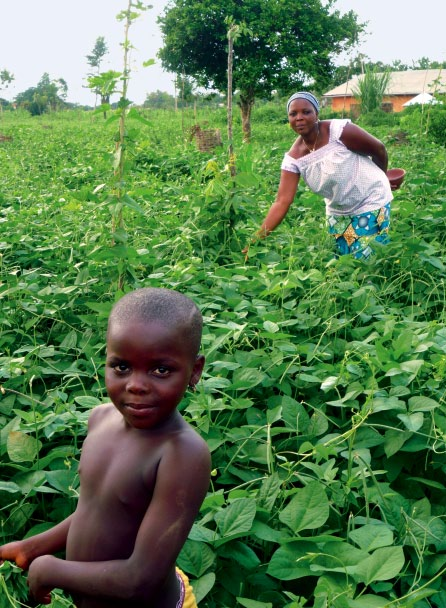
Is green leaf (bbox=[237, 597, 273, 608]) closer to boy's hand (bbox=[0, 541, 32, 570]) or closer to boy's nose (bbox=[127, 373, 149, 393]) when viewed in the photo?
boy's hand (bbox=[0, 541, 32, 570])


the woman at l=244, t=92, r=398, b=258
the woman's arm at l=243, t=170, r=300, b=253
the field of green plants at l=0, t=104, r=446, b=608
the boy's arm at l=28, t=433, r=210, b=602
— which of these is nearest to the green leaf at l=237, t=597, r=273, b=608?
the field of green plants at l=0, t=104, r=446, b=608

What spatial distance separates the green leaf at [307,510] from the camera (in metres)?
1.69

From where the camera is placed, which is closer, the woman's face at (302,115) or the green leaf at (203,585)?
the green leaf at (203,585)

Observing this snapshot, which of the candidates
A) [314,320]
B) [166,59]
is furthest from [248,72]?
[314,320]

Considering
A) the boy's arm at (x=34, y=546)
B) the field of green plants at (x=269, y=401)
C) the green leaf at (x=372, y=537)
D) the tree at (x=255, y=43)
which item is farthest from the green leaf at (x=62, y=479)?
the tree at (x=255, y=43)

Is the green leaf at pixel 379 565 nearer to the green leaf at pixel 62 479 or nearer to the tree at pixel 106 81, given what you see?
the green leaf at pixel 62 479

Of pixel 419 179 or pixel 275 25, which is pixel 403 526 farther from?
pixel 275 25

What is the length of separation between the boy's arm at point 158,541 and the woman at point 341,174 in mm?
2734

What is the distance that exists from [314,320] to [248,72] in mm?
17687

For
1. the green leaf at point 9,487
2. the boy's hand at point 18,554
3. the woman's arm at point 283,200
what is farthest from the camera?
the woman's arm at point 283,200

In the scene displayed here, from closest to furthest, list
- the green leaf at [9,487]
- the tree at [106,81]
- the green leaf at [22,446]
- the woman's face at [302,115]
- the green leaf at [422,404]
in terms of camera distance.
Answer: the green leaf at [9,487], the green leaf at [22,446], the green leaf at [422,404], the tree at [106,81], the woman's face at [302,115]

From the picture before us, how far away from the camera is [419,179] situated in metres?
6.38

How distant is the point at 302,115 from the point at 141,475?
2902mm

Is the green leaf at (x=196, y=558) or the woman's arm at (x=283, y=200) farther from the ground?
the woman's arm at (x=283, y=200)
